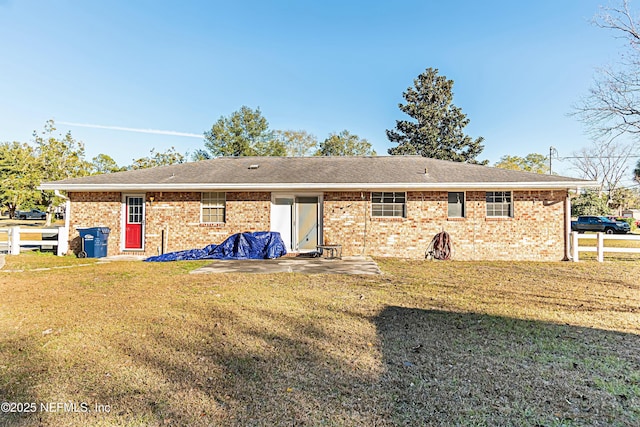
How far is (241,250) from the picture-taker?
1154 centimetres

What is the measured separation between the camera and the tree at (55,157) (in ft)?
87.8

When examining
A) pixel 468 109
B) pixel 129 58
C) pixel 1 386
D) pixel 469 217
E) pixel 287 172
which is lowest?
pixel 1 386

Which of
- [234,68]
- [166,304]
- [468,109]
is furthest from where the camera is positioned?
[468,109]

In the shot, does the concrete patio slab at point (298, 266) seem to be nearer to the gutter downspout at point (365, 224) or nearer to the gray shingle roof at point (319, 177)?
the gutter downspout at point (365, 224)

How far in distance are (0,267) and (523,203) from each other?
1587cm

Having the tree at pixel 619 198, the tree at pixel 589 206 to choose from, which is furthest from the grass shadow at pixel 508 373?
the tree at pixel 619 198

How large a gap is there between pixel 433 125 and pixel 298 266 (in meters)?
33.0

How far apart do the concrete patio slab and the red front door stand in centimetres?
375

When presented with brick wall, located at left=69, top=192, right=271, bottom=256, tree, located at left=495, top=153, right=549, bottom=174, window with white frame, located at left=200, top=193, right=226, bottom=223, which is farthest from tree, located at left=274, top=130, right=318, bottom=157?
brick wall, located at left=69, top=192, right=271, bottom=256

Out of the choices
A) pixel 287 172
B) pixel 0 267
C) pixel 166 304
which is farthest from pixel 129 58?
pixel 166 304

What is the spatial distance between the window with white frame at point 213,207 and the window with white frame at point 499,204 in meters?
9.40

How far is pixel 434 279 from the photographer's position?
26.2ft

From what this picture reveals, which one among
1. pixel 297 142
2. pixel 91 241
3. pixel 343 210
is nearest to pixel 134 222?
pixel 91 241

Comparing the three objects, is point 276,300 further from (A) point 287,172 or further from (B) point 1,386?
(A) point 287,172
